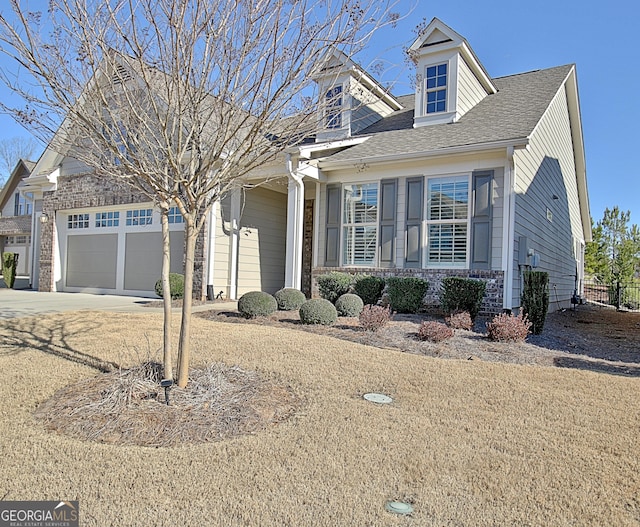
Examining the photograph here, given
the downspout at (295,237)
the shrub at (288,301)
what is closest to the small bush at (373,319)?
the shrub at (288,301)

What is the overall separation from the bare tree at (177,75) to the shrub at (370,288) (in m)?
6.33

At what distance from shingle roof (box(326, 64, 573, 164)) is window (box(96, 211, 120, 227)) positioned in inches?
288

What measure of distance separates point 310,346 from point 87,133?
3.75 metres

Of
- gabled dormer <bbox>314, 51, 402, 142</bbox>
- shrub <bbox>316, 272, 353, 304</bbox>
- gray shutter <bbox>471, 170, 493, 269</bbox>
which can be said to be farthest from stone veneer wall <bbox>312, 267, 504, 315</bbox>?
gabled dormer <bbox>314, 51, 402, 142</bbox>

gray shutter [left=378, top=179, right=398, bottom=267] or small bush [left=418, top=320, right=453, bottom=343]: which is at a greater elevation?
gray shutter [left=378, top=179, right=398, bottom=267]

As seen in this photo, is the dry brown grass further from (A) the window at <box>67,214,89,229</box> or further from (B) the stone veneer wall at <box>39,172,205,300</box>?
(A) the window at <box>67,214,89,229</box>

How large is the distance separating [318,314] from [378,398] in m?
3.52

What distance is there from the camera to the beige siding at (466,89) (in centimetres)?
1162

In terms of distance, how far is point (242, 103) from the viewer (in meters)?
4.35

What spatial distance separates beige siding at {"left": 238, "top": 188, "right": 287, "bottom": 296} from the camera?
520 inches

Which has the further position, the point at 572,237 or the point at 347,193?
the point at 572,237

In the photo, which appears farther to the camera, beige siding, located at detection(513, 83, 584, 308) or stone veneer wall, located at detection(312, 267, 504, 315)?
beige siding, located at detection(513, 83, 584, 308)

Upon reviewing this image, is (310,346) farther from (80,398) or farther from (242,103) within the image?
(242,103)

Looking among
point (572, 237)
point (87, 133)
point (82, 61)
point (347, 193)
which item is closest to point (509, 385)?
point (87, 133)
